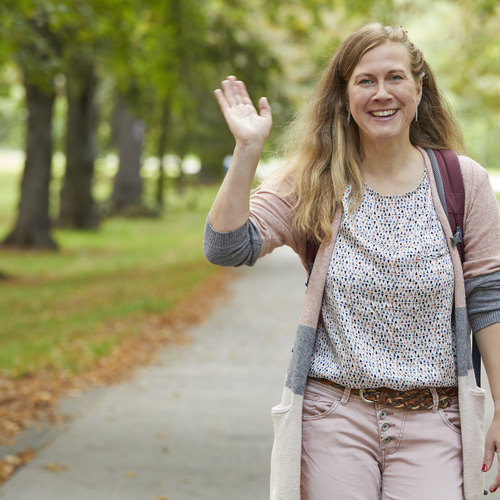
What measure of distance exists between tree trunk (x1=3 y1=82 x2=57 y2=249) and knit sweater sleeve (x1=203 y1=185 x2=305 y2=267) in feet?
50.7

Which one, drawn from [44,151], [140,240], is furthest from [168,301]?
[140,240]

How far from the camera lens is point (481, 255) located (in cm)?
257

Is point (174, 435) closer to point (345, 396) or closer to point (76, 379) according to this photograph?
point (76, 379)

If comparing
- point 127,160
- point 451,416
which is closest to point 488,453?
point 451,416

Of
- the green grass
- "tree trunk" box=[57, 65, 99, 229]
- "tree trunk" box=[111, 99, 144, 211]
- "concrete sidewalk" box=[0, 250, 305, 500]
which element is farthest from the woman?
"tree trunk" box=[111, 99, 144, 211]

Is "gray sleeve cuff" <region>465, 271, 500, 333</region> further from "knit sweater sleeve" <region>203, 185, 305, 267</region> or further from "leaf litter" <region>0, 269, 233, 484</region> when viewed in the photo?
"leaf litter" <region>0, 269, 233, 484</region>

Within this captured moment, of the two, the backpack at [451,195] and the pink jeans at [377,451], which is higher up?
the backpack at [451,195]

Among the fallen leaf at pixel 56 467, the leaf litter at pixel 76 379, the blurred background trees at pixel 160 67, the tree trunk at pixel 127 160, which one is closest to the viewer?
the fallen leaf at pixel 56 467

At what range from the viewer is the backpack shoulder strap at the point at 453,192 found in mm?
2578

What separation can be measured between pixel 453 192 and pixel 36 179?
1645cm

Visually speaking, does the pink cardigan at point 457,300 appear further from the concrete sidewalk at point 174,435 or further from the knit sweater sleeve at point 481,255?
the concrete sidewalk at point 174,435

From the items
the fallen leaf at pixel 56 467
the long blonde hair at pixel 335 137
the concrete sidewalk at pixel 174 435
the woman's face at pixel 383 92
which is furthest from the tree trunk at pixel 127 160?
the woman's face at pixel 383 92

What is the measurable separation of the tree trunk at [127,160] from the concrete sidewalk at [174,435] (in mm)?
22214

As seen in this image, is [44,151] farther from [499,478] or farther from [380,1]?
[499,478]
